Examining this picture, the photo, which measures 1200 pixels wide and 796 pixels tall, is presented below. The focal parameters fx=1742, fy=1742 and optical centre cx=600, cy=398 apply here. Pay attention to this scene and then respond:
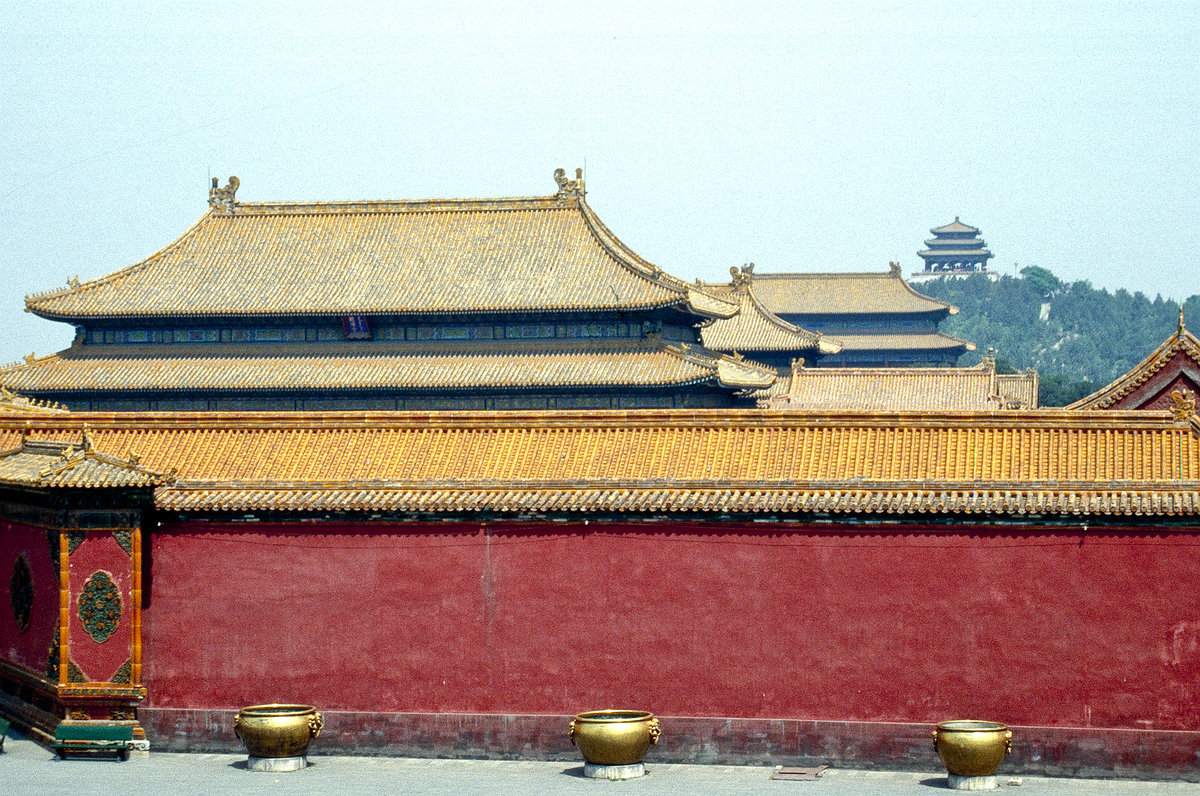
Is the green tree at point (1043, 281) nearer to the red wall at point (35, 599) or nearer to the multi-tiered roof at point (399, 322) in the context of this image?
the multi-tiered roof at point (399, 322)

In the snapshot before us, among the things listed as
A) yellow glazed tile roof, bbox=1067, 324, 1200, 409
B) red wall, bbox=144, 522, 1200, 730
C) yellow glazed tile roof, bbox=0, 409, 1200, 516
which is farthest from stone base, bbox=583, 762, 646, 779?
yellow glazed tile roof, bbox=1067, 324, 1200, 409

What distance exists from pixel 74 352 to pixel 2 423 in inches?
859

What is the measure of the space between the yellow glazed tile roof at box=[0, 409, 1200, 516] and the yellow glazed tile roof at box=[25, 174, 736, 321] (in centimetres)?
1915

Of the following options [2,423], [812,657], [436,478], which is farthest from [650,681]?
[2,423]

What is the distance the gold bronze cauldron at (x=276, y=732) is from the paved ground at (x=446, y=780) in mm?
302

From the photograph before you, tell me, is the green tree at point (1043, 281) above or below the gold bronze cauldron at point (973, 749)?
above

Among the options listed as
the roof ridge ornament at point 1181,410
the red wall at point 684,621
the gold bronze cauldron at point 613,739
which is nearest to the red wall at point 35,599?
the red wall at point 684,621

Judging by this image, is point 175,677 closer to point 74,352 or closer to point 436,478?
point 436,478

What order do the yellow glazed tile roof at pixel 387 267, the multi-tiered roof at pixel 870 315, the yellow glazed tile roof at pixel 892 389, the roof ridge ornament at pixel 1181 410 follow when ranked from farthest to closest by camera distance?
the multi-tiered roof at pixel 870 315 < the yellow glazed tile roof at pixel 892 389 < the yellow glazed tile roof at pixel 387 267 < the roof ridge ornament at pixel 1181 410

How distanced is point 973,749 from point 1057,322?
161362 millimetres

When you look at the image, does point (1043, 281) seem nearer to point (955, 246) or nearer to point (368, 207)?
point (955, 246)

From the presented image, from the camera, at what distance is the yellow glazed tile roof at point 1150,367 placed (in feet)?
94.2

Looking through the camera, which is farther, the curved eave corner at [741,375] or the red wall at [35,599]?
the curved eave corner at [741,375]

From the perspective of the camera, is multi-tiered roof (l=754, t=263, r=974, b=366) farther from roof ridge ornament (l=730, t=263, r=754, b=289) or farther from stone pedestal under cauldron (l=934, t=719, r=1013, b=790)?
stone pedestal under cauldron (l=934, t=719, r=1013, b=790)
